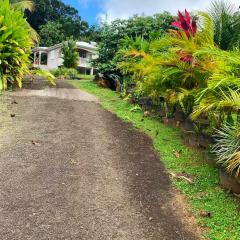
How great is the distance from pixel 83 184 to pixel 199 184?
4.93 ft

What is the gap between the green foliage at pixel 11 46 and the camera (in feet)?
33.7

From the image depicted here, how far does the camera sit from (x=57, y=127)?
716cm

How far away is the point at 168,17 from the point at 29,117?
312 inches

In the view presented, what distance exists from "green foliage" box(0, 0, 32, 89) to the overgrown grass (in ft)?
11.9

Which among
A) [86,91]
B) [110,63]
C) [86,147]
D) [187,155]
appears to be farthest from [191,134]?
[110,63]

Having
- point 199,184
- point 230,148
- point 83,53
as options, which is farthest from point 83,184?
point 83,53

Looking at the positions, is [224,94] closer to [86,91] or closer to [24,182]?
[24,182]

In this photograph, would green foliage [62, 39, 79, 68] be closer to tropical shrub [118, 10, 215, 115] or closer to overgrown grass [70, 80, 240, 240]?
overgrown grass [70, 80, 240, 240]

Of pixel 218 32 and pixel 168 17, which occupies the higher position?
pixel 168 17

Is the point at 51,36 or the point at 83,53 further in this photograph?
the point at 51,36

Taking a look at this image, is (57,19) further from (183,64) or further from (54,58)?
(183,64)

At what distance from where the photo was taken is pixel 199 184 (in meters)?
5.14

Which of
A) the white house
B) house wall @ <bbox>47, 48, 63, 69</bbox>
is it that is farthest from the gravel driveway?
house wall @ <bbox>47, 48, 63, 69</bbox>

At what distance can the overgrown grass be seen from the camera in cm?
418
